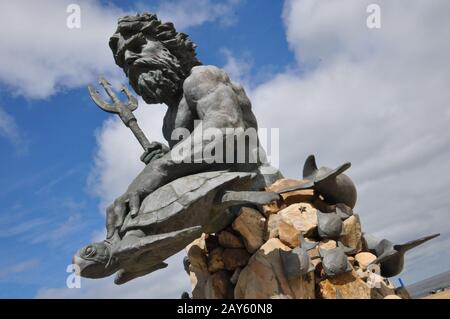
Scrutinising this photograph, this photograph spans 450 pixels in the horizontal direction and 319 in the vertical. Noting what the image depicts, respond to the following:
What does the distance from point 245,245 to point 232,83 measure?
1.64 m

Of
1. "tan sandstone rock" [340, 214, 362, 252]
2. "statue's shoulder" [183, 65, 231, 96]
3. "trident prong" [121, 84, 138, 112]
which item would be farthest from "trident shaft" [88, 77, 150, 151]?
"tan sandstone rock" [340, 214, 362, 252]

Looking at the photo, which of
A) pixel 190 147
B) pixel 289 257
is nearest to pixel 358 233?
pixel 289 257

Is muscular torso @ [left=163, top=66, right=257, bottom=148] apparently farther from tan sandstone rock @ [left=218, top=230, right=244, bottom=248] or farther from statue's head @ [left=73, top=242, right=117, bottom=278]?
statue's head @ [left=73, top=242, right=117, bottom=278]

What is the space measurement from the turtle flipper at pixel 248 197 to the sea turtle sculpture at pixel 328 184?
657 millimetres

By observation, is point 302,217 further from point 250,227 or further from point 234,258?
point 234,258

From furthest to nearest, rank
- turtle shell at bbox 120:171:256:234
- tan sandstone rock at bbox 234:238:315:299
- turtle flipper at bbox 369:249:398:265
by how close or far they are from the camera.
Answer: turtle flipper at bbox 369:249:398:265
tan sandstone rock at bbox 234:238:315:299
turtle shell at bbox 120:171:256:234

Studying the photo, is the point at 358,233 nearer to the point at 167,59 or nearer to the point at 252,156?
the point at 252,156

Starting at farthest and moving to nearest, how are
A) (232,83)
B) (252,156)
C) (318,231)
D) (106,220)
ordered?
(232,83), (252,156), (318,231), (106,220)

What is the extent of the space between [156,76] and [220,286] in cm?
214

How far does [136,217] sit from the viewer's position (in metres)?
3.49

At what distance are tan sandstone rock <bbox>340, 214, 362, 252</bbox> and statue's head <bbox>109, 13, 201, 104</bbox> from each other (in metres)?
2.14

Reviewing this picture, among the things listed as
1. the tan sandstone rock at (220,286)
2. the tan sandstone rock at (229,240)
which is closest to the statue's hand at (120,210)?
the tan sandstone rock at (229,240)

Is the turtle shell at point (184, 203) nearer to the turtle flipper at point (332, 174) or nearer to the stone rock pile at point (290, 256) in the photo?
the stone rock pile at point (290, 256)

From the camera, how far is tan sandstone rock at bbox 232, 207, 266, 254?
4.05 metres
